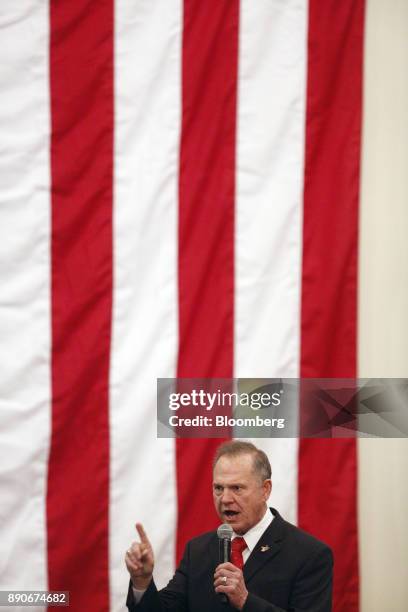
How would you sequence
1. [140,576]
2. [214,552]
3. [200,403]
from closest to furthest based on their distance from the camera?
[140,576] < [214,552] < [200,403]

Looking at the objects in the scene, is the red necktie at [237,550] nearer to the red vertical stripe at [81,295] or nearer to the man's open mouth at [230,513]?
the man's open mouth at [230,513]

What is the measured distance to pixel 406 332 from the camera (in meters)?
3.40

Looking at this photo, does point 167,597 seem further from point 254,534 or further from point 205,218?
point 205,218

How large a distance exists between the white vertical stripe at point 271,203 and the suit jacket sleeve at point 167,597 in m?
0.55

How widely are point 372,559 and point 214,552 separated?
79cm

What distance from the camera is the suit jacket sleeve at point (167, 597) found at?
2.63 metres

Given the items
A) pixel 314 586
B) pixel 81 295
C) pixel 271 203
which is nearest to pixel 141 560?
pixel 314 586

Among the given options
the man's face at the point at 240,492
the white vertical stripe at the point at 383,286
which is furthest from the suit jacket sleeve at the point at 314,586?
the white vertical stripe at the point at 383,286

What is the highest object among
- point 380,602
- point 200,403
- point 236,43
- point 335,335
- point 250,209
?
point 236,43

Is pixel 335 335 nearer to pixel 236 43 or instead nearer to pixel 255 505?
pixel 255 505

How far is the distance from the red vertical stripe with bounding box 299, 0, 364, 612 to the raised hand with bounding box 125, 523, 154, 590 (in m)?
0.83

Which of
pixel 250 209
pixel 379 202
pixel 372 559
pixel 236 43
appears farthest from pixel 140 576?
pixel 236 43

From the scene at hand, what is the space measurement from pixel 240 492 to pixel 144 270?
35.1 inches

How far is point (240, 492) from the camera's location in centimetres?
271
